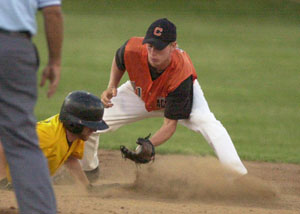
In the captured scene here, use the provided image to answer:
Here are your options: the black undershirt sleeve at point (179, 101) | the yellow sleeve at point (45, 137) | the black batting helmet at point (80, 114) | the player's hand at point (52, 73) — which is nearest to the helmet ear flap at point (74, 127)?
the black batting helmet at point (80, 114)

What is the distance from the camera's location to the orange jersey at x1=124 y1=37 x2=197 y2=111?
6.02 m

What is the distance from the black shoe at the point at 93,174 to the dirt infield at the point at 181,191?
0.06 metres

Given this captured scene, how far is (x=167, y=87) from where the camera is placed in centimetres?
605

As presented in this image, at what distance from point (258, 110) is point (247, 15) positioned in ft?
44.6

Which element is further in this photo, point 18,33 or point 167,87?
point 167,87

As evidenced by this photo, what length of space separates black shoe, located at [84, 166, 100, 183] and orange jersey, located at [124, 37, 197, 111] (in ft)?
3.31

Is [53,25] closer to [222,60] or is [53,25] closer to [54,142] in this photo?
[54,142]

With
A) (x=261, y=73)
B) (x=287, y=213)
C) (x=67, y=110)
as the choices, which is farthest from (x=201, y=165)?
(x=261, y=73)

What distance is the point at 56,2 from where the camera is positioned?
10.9 ft

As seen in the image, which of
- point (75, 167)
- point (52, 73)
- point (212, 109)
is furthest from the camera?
point (212, 109)

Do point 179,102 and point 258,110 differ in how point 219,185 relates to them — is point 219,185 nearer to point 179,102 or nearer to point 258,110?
point 179,102

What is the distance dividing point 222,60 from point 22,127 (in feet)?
39.3

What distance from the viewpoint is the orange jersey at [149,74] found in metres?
6.02

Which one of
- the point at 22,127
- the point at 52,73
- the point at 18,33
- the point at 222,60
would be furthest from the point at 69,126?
the point at 222,60
